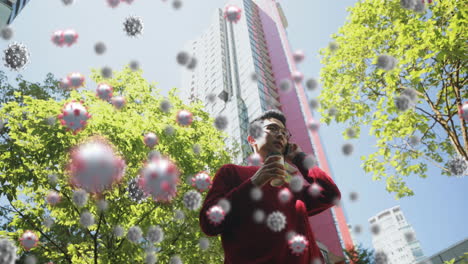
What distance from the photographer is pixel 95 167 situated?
5457 mm

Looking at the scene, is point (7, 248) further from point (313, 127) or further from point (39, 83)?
point (39, 83)

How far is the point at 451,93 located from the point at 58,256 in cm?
1071

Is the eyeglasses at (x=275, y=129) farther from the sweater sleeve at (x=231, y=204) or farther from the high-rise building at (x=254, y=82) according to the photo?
the high-rise building at (x=254, y=82)

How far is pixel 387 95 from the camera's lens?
25.1 feet

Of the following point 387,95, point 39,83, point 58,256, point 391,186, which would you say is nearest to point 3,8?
point 39,83

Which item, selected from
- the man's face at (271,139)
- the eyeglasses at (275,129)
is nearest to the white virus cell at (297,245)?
the man's face at (271,139)

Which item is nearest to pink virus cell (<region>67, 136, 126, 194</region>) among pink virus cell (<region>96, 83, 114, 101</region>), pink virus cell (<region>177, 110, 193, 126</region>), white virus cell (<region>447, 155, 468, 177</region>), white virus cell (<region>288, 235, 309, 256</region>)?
pink virus cell (<region>177, 110, 193, 126</region>)

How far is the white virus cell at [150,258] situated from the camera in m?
6.25

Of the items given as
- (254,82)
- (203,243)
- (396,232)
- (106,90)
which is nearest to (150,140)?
(203,243)

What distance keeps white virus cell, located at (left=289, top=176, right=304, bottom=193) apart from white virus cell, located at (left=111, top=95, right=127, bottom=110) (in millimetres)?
6942

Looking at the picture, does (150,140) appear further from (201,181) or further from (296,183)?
(296,183)

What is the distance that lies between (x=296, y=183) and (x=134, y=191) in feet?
17.5

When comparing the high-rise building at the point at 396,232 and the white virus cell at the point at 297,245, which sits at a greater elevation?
the high-rise building at the point at 396,232

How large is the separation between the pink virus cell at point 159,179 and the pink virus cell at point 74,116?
5.27 ft
